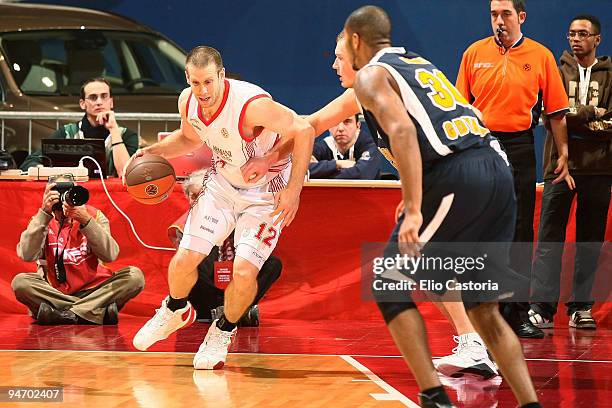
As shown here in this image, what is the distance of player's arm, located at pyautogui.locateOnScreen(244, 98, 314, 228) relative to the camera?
671 centimetres

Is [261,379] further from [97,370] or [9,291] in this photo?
[9,291]

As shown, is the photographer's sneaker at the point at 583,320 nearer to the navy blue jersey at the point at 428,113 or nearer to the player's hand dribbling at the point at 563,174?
the player's hand dribbling at the point at 563,174

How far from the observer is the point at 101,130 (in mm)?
9188

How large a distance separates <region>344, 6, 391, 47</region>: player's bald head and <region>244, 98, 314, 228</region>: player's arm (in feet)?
4.95

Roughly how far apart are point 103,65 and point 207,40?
63.7 inches

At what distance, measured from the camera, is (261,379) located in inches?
260

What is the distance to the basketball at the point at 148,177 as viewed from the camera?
7.20 m

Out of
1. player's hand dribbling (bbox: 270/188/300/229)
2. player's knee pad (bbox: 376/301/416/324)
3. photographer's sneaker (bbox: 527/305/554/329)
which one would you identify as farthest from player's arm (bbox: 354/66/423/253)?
photographer's sneaker (bbox: 527/305/554/329)

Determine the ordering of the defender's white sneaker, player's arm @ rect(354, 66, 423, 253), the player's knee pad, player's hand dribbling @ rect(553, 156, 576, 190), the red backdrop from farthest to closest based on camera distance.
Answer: the red backdrop < player's hand dribbling @ rect(553, 156, 576, 190) < the defender's white sneaker < the player's knee pad < player's arm @ rect(354, 66, 423, 253)

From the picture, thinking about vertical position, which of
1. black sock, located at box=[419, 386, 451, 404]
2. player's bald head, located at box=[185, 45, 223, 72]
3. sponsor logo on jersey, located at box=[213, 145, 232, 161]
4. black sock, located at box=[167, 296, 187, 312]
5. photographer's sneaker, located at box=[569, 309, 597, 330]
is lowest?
photographer's sneaker, located at box=[569, 309, 597, 330]

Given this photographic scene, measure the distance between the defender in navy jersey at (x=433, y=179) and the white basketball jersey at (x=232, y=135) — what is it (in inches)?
64.2

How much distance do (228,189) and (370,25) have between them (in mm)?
2086

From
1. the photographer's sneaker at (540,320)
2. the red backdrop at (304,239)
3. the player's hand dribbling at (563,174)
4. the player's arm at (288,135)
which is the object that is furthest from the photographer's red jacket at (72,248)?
the player's hand dribbling at (563,174)

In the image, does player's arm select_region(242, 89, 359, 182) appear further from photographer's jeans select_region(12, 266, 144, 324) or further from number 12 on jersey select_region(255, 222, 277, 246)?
photographer's jeans select_region(12, 266, 144, 324)
